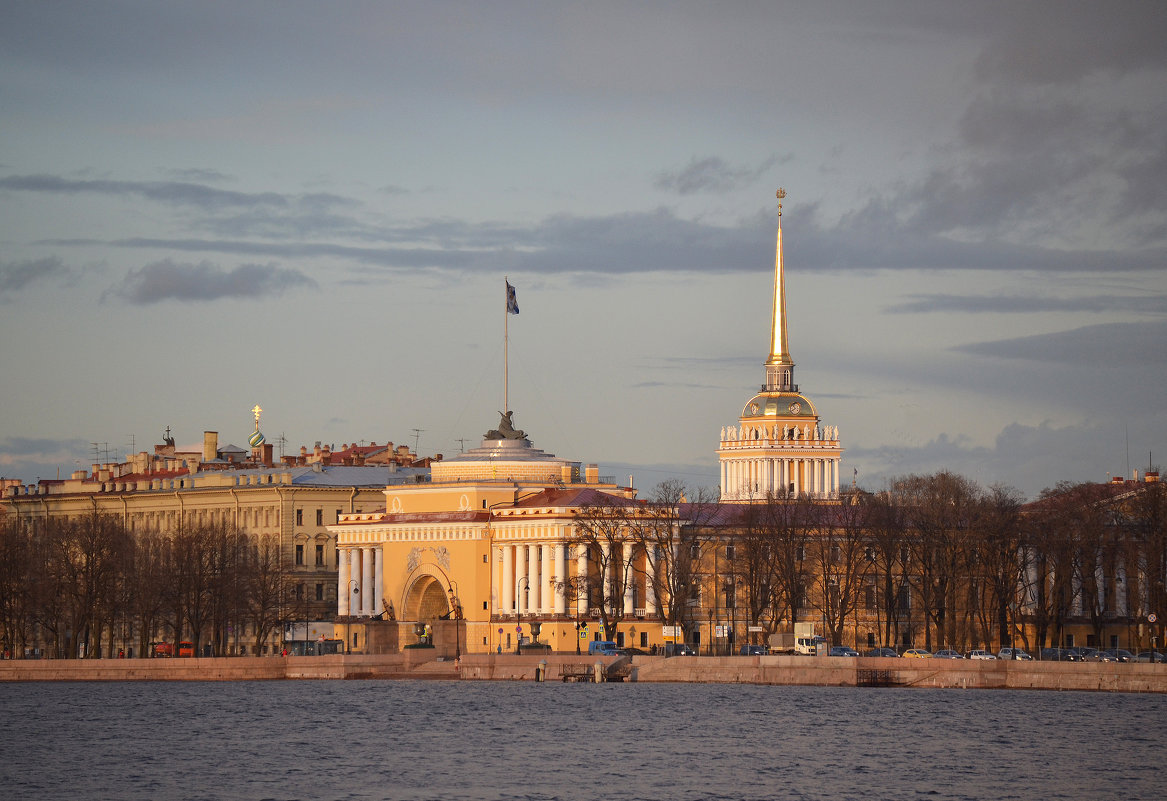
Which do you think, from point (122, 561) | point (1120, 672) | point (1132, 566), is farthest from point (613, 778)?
point (122, 561)

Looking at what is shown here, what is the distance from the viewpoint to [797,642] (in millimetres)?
100812

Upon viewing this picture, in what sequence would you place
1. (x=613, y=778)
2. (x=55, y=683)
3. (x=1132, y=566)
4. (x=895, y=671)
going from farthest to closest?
1. (x=55, y=683)
2. (x=1132, y=566)
3. (x=895, y=671)
4. (x=613, y=778)

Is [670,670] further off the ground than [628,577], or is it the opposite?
[628,577]

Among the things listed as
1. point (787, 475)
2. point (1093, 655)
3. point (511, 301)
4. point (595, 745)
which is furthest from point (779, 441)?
point (595, 745)

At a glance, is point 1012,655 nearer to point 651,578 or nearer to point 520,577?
point 651,578

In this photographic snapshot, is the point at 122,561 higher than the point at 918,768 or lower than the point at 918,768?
higher

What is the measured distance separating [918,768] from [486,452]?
59.9m

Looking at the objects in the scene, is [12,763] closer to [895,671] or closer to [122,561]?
[895,671]

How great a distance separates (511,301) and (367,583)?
48.9 ft

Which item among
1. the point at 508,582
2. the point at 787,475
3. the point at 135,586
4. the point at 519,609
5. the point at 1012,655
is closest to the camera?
the point at 1012,655

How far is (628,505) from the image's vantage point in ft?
378

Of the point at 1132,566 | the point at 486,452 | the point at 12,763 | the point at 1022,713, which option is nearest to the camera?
the point at 12,763

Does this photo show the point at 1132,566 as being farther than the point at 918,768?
Yes

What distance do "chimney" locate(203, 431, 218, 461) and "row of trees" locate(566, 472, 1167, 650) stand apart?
35881mm
